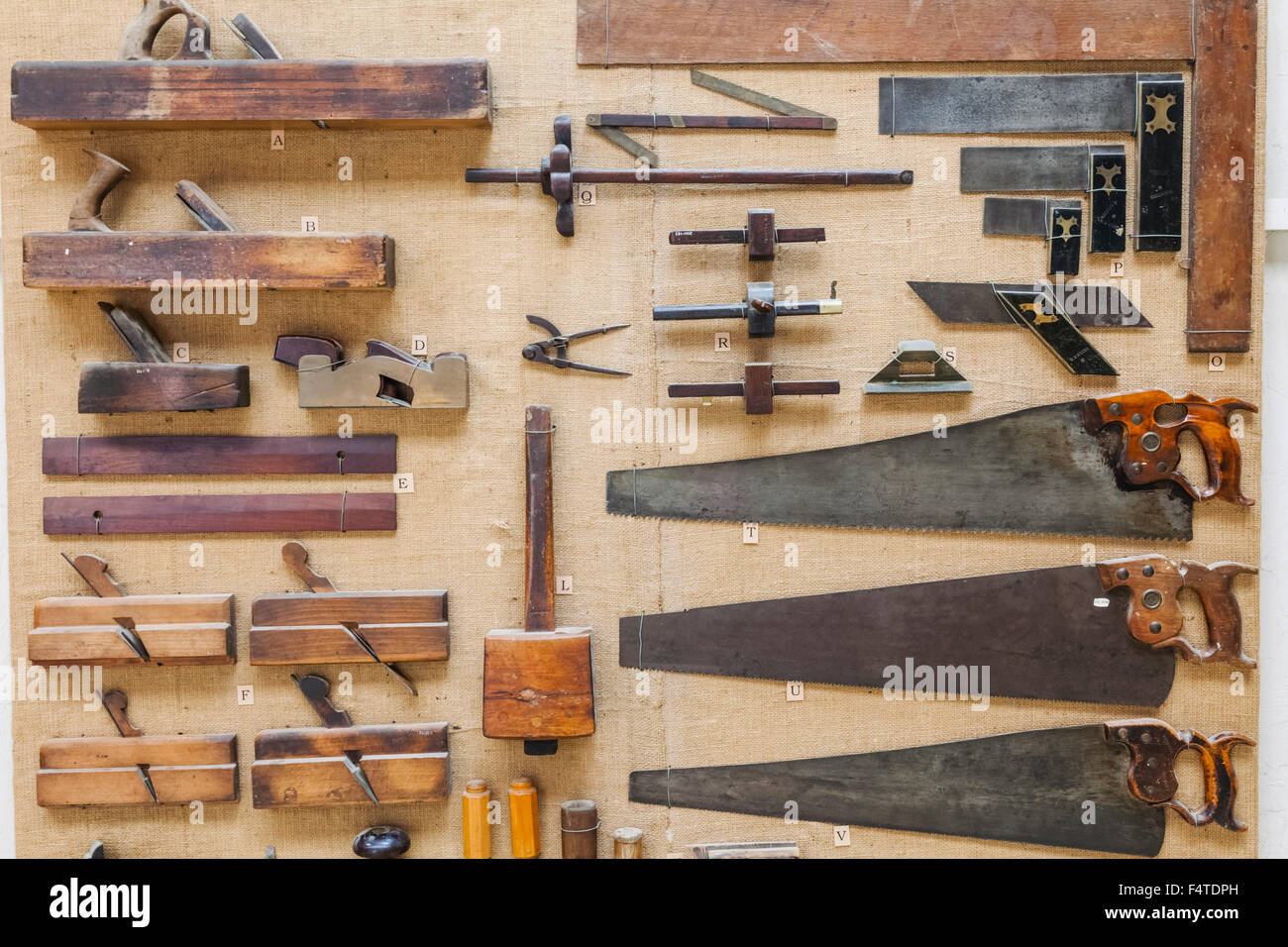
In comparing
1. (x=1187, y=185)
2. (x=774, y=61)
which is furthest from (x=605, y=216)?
(x=1187, y=185)

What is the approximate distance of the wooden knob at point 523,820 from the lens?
96.9 inches

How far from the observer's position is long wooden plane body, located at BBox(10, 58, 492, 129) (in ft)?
7.64

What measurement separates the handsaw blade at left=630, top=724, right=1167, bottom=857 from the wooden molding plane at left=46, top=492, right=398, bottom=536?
4.07ft

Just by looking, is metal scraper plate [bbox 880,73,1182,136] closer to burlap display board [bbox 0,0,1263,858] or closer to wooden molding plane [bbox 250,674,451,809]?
burlap display board [bbox 0,0,1263,858]

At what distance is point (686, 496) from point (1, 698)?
86.1 inches

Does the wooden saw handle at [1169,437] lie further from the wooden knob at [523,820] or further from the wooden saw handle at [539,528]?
the wooden knob at [523,820]

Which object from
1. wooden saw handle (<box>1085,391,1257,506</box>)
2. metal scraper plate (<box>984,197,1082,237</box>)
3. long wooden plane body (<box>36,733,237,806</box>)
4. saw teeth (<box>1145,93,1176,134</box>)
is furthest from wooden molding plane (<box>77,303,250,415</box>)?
saw teeth (<box>1145,93,1176,134</box>)

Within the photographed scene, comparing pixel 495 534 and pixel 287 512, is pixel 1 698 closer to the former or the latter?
pixel 287 512

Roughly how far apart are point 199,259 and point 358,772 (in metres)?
1.55

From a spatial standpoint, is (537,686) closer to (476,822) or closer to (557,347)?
(476,822)

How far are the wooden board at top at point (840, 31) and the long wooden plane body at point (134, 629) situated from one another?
2.00 metres

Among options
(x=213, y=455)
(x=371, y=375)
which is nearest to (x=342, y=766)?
(x=213, y=455)

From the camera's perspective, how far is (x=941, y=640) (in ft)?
8.22

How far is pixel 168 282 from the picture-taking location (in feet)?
7.66
